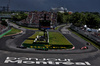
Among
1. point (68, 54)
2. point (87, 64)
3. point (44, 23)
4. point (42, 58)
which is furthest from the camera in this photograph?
point (44, 23)

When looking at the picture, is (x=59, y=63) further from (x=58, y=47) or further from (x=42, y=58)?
(x=58, y=47)

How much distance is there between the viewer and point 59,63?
29844 millimetres

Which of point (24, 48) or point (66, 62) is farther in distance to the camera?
point (24, 48)

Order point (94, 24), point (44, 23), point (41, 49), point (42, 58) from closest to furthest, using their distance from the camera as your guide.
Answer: point (42, 58), point (41, 49), point (44, 23), point (94, 24)

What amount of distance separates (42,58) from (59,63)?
4.84 meters

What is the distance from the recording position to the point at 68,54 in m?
36.9

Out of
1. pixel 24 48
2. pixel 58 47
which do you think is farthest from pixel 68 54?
pixel 24 48

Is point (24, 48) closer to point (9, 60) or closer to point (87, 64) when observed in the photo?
point (9, 60)

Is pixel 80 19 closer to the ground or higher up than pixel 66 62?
higher up

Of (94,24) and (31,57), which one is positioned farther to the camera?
(94,24)

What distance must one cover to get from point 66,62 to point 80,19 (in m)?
90.0

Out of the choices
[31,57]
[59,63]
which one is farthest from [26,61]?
[59,63]

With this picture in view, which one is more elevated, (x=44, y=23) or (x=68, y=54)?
(x=44, y=23)

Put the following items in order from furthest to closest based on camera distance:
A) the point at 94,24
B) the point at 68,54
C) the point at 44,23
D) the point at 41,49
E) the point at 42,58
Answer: the point at 94,24, the point at 44,23, the point at 41,49, the point at 68,54, the point at 42,58
